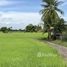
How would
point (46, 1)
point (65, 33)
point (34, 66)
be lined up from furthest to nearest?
1. point (46, 1)
2. point (65, 33)
3. point (34, 66)

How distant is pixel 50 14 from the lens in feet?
197

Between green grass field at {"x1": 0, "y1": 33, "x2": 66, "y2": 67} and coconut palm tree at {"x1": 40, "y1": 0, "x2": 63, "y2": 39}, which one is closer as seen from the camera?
green grass field at {"x1": 0, "y1": 33, "x2": 66, "y2": 67}

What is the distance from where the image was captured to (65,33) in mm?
56656

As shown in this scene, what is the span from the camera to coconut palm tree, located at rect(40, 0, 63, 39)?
59.3 m

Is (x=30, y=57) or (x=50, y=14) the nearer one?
(x=30, y=57)

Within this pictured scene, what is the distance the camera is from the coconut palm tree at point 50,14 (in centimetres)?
5934

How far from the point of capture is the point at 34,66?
43.2ft

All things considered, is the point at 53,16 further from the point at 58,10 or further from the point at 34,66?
the point at 34,66

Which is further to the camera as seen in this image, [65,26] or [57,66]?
[65,26]

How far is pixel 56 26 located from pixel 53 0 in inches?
230

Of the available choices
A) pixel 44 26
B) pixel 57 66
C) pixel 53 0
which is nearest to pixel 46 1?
pixel 53 0

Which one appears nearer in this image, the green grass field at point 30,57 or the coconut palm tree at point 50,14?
the green grass field at point 30,57

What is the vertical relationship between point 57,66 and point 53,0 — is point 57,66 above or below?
below

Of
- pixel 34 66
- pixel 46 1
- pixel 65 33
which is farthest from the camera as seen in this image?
pixel 46 1
